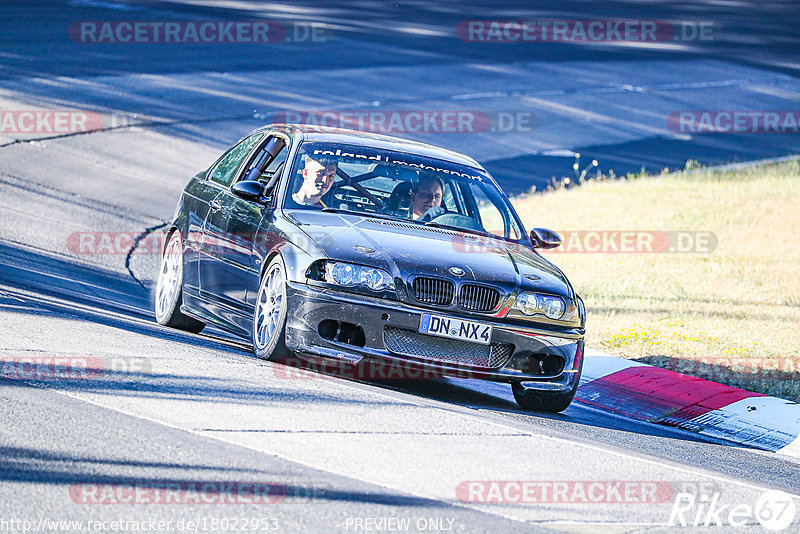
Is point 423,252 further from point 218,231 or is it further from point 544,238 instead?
point 218,231

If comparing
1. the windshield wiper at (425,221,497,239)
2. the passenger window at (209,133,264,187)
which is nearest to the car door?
the passenger window at (209,133,264,187)

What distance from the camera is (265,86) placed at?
84.2 feet

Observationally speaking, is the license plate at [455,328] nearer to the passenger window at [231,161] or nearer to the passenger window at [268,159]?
the passenger window at [268,159]

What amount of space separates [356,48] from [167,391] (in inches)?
1016

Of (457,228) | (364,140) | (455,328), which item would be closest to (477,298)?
(455,328)

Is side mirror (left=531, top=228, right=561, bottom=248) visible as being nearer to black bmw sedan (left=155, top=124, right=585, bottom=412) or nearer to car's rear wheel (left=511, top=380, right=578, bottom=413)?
black bmw sedan (left=155, top=124, right=585, bottom=412)

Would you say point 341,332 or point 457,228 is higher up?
point 457,228

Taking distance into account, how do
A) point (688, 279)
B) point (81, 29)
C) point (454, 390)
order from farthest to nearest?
point (81, 29) < point (688, 279) < point (454, 390)

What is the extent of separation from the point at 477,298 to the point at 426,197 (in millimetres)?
1425

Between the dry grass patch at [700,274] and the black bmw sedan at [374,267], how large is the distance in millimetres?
2329

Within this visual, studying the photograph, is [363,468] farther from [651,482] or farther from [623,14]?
[623,14]

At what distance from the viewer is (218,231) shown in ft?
31.2

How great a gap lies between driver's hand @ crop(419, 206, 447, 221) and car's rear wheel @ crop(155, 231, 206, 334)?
2084 millimetres

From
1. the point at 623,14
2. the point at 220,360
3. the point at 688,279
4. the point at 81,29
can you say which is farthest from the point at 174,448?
the point at 623,14
